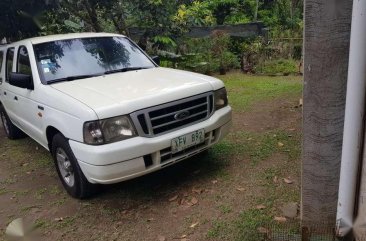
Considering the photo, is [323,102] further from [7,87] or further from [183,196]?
[7,87]

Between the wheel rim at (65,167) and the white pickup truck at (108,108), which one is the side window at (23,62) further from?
the wheel rim at (65,167)

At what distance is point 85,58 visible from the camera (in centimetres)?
467

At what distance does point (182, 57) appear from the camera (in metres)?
10.9

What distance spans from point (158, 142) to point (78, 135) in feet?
2.52

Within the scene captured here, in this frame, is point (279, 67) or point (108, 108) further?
point (279, 67)

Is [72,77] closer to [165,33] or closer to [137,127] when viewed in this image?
[137,127]

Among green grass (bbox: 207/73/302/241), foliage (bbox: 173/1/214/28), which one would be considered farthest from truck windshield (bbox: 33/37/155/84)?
foliage (bbox: 173/1/214/28)

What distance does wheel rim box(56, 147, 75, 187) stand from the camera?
3.98 metres

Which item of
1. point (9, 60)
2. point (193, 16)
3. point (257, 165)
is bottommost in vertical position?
point (257, 165)

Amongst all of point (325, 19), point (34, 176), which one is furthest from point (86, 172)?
point (325, 19)

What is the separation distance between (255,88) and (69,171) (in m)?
5.81

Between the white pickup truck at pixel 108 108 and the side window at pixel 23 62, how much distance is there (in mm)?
13

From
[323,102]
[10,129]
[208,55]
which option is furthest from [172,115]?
[208,55]

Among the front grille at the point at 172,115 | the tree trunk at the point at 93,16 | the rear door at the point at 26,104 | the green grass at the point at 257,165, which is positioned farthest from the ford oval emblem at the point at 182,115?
the tree trunk at the point at 93,16
